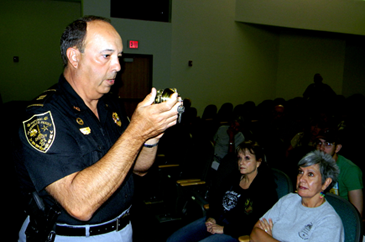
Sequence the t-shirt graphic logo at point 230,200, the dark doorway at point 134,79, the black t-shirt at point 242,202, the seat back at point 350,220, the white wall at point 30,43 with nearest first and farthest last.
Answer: the seat back at point 350,220 → the black t-shirt at point 242,202 → the t-shirt graphic logo at point 230,200 → the dark doorway at point 134,79 → the white wall at point 30,43

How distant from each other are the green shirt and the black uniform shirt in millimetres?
1820

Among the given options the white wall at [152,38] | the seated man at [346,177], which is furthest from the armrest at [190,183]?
the white wall at [152,38]

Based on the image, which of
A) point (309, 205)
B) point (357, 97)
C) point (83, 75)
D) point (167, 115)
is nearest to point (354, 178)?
point (309, 205)

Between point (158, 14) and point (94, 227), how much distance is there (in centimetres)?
643

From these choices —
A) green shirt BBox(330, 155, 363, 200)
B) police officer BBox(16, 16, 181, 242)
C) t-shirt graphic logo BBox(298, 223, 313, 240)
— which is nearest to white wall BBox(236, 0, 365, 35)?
green shirt BBox(330, 155, 363, 200)

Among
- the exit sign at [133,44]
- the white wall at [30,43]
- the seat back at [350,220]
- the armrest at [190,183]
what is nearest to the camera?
the seat back at [350,220]

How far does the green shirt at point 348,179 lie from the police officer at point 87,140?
68.5 inches

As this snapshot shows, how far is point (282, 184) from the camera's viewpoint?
7.50 feet

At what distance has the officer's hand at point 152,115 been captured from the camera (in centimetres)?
90

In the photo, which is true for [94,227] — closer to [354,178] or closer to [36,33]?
[354,178]

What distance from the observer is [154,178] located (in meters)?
3.78

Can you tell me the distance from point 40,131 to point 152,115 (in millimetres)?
358

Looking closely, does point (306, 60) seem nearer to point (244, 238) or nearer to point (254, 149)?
point (254, 149)

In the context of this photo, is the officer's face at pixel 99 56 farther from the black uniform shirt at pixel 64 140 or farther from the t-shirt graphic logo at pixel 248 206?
the t-shirt graphic logo at pixel 248 206
